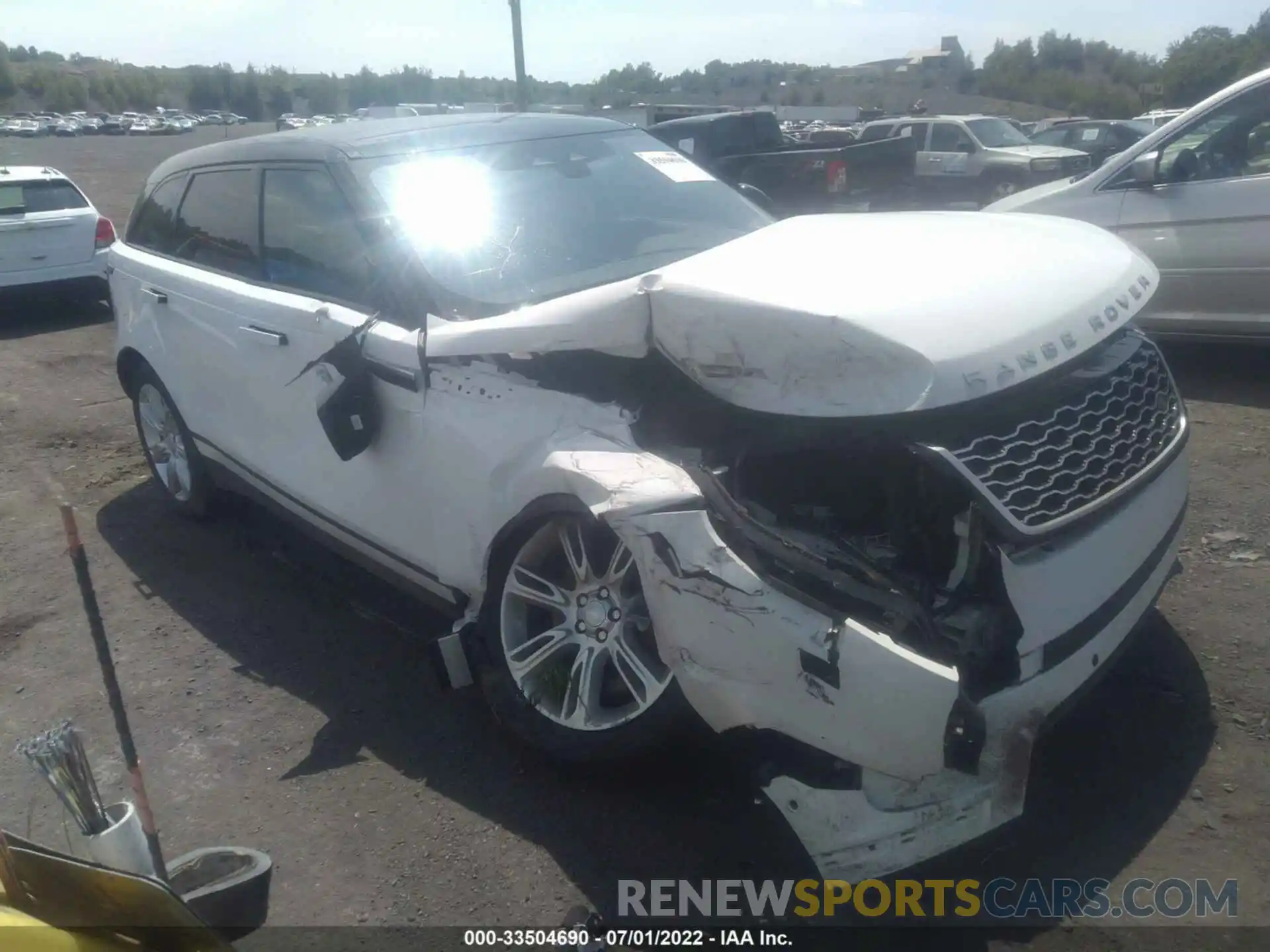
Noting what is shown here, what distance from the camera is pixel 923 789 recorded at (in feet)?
8.11

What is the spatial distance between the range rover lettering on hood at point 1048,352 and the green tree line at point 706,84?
29482 mm

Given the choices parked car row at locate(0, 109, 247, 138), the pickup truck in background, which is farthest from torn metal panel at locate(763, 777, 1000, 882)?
parked car row at locate(0, 109, 247, 138)

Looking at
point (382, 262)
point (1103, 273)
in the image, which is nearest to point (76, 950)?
point (382, 262)

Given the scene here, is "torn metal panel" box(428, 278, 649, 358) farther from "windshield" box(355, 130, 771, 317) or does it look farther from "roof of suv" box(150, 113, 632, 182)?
"roof of suv" box(150, 113, 632, 182)

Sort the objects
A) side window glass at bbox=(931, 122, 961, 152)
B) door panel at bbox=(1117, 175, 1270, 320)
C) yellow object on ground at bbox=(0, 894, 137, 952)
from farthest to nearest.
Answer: side window glass at bbox=(931, 122, 961, 152) < door panel at bbox=(1117, 175, 1270, 320) < yellow object on ground at bbox=(0, 894, 137, 952)

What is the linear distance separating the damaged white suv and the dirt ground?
302mm

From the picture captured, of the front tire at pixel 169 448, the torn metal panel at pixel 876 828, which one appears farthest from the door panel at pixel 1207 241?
the front tire at pixel 169 448

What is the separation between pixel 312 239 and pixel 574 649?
6.48 ft

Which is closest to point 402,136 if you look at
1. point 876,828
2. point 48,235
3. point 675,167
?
point 675,167

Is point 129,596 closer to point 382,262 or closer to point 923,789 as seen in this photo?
point 382,262

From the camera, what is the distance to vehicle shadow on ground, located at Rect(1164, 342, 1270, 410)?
6.29 metres

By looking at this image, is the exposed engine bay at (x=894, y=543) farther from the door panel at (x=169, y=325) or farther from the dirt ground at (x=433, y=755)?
the door panel at (x=169, y=325)

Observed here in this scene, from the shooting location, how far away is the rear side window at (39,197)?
36.1 feet

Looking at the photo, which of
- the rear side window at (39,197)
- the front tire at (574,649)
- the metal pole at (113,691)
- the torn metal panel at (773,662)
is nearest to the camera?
the metal pole at (113,691)
